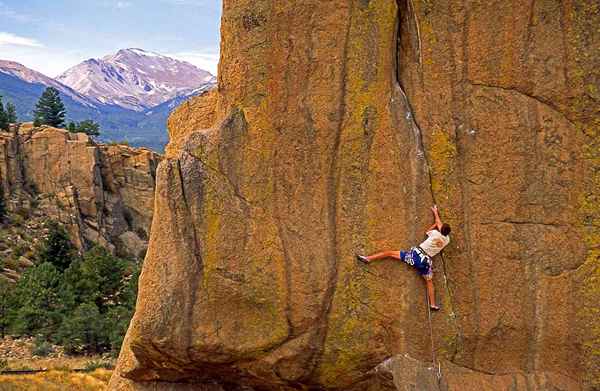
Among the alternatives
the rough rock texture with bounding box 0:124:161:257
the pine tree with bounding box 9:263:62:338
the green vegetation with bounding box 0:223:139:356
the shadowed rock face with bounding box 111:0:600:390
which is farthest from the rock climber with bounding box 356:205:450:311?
the rough rock texture with bounding box 0:124:161:257

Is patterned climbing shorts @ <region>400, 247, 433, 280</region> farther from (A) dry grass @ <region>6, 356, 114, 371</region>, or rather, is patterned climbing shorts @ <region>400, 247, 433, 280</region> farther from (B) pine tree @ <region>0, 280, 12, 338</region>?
(B) pine tree @ <region>0, 280, 12, 338</region>

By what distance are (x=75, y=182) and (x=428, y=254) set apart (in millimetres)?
59099

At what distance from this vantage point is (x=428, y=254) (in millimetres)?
9000

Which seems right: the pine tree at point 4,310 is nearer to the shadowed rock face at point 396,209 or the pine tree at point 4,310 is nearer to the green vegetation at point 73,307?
the green vegetation at point 73,307

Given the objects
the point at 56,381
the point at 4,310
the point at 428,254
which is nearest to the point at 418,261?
the point at 428,254

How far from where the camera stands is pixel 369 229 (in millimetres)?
9258

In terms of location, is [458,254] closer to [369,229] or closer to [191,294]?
[369,229]

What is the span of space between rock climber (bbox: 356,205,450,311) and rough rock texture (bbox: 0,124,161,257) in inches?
2141

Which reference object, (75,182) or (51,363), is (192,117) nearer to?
(51,363)

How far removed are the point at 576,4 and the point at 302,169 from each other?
207 inches

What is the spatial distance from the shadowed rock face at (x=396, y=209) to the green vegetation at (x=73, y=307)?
77.1ft

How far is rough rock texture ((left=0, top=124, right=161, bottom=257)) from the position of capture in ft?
195

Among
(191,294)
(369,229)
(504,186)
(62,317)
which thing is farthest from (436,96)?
(62,317)

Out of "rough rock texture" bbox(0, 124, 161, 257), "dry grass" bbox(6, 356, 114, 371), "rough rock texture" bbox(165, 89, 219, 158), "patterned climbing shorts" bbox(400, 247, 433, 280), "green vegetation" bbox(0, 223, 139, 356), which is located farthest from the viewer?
"rough rock texture" bbox(0, 124, 161, 257)
